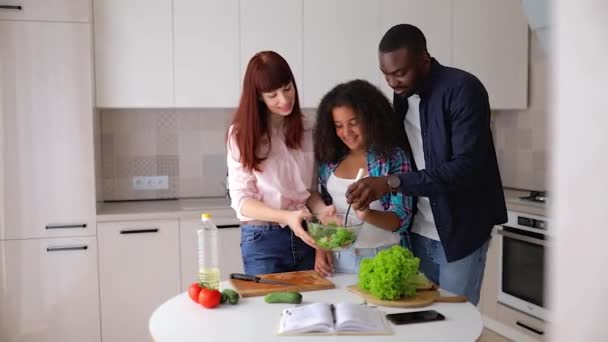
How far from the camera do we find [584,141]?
0.91 ft

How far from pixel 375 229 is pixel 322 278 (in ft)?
0.78

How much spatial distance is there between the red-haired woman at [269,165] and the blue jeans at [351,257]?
13 cm

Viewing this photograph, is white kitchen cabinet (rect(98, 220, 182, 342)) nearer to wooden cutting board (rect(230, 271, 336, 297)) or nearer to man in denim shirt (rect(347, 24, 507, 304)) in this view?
wooden cutting board (rect(230, 271, 336, 297))

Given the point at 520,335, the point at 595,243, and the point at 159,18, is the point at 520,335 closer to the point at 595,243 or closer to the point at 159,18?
the point at 159,18

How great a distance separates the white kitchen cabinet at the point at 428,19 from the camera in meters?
3.63

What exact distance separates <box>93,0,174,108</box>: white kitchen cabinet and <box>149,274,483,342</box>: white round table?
1.78 metres

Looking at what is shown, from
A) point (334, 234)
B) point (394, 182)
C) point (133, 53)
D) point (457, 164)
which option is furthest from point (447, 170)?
point (133, 53)

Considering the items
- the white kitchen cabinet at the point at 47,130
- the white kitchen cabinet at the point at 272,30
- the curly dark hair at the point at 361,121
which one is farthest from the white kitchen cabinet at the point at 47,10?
the curly dark hair at the point at 361,121

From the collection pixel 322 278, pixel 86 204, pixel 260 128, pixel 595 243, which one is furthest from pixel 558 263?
pixel 86 204

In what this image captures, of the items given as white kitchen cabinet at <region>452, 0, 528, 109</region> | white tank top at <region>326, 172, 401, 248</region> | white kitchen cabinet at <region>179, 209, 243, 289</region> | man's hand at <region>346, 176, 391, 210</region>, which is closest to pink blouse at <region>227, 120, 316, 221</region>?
white tank top at <region>326, 172, 401, 248</region>

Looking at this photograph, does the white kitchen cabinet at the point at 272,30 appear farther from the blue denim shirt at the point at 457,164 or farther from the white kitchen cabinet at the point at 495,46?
the blue denim shirt at the point at 457,164

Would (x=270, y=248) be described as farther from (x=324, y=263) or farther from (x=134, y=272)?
(x=134, y=272)

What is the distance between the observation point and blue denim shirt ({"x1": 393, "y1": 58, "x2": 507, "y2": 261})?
1.85 meters

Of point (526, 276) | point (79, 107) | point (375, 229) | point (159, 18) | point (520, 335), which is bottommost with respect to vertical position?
point (520, 335)
